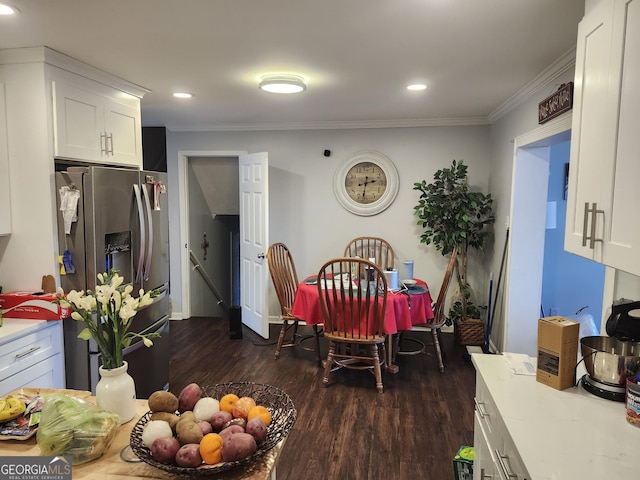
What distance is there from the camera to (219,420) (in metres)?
1.19

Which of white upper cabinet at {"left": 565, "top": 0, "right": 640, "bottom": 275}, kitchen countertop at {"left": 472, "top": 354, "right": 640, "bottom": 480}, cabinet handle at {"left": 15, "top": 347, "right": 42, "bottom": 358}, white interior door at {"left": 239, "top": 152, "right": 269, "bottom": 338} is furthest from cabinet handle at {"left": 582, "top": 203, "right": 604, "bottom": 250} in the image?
white interior door at {"left": 239, "top": 152, "right": 269, "bottom": 338}

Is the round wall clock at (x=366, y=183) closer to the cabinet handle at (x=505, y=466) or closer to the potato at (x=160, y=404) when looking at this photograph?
the cabinet handle at (x=505, y=466)

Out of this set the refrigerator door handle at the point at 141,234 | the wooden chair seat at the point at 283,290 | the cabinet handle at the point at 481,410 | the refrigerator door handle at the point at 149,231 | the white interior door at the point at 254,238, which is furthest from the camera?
the white interior door at the point at 254,238

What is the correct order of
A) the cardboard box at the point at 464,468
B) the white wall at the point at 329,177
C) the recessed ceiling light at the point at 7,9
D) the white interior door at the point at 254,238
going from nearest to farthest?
the recessed ceiling light at the point at 7,9 → the cardboard box at the point at 464,468 → the white interior door at the point at 254,238 → the white wall at the point at 329,177

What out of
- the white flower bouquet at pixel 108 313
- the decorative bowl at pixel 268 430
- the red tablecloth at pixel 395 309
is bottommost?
the red tablecloth at pixel 395 309

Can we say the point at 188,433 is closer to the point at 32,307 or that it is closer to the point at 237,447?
the point at 237,447

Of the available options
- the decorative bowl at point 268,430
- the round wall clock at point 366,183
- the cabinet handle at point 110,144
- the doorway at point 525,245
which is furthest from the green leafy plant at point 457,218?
the decorative bowl at point 268,430

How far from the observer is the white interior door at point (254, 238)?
4.54 metres

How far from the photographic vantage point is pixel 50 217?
257cm

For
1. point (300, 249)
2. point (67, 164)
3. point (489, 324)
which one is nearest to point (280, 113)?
point (300, 249)

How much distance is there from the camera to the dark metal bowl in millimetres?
1518

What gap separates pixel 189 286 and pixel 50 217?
9.63ft

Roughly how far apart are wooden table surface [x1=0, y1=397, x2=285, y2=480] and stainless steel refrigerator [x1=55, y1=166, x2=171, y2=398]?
129 cm

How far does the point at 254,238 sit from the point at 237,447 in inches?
147
